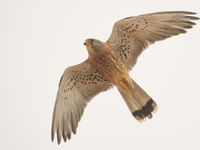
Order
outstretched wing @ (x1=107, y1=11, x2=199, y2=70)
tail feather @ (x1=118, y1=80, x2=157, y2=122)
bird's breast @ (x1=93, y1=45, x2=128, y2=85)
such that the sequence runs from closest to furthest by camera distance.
A: 1. outstretched wing @ (x1=107, y1=11, x2=199, y2=70)
2. bird's breast @ (x1=93, y1=45, x2=128, y2=85)
3. tail feather @ (x1=118, y1=80, x2=157, y2=122)

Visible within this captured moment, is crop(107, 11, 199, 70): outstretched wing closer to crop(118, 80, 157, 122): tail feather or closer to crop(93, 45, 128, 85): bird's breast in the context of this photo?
crop(93, 45, 128, 85): bird's breast

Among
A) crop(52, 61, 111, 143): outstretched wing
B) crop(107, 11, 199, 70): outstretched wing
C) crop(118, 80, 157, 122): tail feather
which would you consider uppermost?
crop(107, 11, 199, 70): outstretched wing

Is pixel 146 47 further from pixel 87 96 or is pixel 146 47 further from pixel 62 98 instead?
pixel 62 98

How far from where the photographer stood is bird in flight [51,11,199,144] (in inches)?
186

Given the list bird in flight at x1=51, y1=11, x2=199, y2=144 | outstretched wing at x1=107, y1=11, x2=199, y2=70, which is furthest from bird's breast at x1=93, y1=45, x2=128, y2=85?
outstretched wing at x1=107, y1=11, x2=199, y2=70

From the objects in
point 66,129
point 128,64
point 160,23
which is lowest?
point 66,129

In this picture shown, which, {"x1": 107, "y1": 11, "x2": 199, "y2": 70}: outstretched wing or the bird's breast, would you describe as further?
the bird's breast

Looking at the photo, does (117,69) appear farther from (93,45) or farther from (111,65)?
(93,45)

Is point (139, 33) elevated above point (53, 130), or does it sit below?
above

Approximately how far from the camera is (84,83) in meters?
5.21

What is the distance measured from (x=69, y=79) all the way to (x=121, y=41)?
0.97m

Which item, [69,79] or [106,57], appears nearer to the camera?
[106,57]

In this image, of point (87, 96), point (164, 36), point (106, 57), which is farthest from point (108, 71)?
point (164, 36)

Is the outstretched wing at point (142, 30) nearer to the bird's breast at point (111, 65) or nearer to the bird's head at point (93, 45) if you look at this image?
the bird's breast at point (111, 65)
